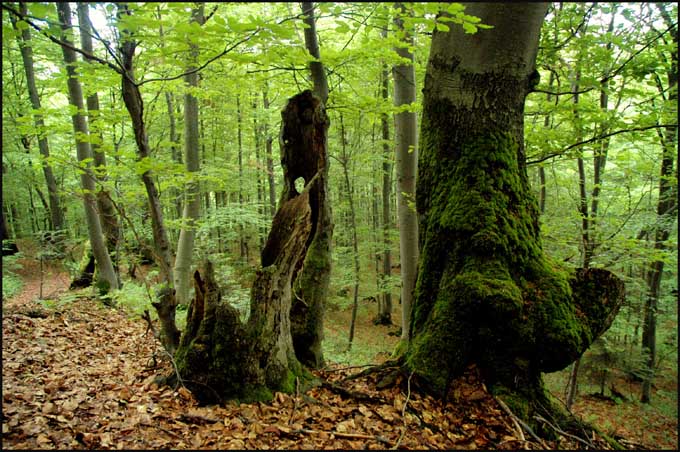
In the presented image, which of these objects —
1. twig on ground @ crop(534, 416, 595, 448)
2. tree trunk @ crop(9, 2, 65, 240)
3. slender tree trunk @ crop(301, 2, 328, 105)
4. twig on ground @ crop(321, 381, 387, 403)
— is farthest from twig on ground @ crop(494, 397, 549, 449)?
tree trunk @ crop(9, 2, 65, 240)

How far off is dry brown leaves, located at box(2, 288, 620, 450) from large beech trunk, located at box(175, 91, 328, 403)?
16 centimetres

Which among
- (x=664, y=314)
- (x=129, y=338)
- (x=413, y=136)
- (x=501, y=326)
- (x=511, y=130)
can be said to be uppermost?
(x=413, y=136)

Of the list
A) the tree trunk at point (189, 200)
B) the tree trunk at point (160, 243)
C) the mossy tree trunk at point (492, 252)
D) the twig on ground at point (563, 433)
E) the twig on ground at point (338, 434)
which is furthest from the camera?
the tree trunk at point (189, 200)

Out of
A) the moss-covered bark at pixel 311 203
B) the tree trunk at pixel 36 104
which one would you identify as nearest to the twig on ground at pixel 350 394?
the moss-covered bark at pixel 311 203

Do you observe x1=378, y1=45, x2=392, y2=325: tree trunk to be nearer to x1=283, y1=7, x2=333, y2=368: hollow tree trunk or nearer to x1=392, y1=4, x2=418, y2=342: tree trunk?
x1=392, y1=4, x2=418, y2=342: tree trunk

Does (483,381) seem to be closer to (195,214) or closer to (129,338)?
(129,338)

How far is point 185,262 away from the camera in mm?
8102

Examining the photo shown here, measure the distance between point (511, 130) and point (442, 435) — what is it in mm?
2577

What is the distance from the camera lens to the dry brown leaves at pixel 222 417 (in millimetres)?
2342

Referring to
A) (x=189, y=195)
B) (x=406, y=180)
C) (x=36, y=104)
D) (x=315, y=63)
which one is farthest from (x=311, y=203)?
(x=36, y=104)

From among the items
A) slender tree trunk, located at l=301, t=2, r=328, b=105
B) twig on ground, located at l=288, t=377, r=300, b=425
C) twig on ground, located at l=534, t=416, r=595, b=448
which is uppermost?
slender tree trunk, located at l=301, t=2, r=328, b=105

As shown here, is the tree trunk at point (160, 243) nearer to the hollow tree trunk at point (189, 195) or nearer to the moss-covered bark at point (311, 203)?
the moss-covered bark at point (311, 203)

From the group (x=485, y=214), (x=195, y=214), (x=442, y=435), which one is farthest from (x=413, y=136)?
(x=195, y=214)

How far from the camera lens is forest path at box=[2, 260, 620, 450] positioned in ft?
7.70
